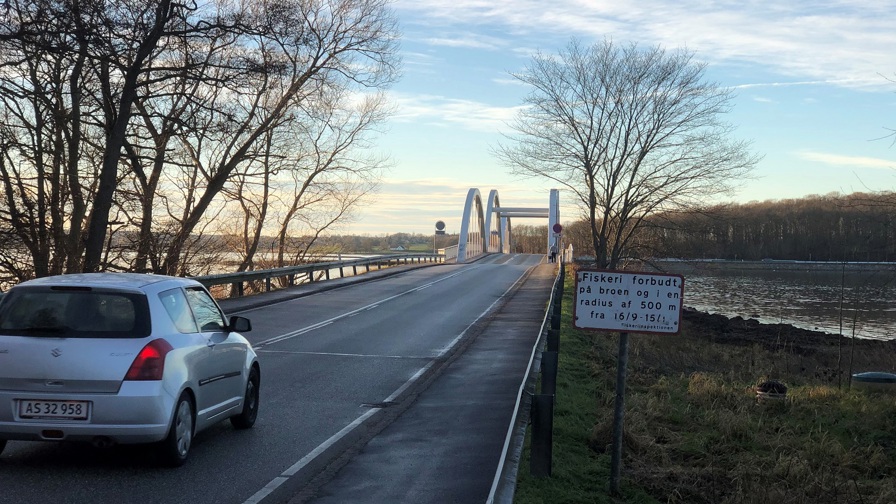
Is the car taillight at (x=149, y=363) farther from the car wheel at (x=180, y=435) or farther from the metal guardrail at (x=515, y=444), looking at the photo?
the metal guardrail at (x=515, y=444)

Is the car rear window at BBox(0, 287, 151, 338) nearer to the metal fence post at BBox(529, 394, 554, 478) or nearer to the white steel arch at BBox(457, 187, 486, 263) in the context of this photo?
the metal fence post at BBox(529, 394, 554, 478)

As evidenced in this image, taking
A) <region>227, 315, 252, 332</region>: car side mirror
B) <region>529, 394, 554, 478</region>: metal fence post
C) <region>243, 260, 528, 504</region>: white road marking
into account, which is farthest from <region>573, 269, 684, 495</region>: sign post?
<region>227, 315, 252, 332</region>: car side mirror

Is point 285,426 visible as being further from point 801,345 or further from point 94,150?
point 801,345

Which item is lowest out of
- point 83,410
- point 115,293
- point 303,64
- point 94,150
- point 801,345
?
point 801,345

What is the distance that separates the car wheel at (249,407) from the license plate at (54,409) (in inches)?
85.8

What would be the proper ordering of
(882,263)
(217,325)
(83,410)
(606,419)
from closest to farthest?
(83,410)
(217,325)
(606,419)
(882,263)

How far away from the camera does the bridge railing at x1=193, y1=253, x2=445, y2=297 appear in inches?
921

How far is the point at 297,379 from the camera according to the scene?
466 inches

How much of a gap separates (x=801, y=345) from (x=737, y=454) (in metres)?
19.1

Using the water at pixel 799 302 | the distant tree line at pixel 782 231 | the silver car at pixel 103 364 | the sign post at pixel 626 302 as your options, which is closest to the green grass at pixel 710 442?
the sign post at pixel 626 302

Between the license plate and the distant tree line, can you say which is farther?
the distant tree line

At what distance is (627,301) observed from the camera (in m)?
6.99

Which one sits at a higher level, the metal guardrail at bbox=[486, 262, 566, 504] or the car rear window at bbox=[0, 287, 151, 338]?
the car rear window at bbox=[0, 287, 151, 338]

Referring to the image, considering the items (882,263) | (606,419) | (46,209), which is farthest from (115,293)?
(882,263)
